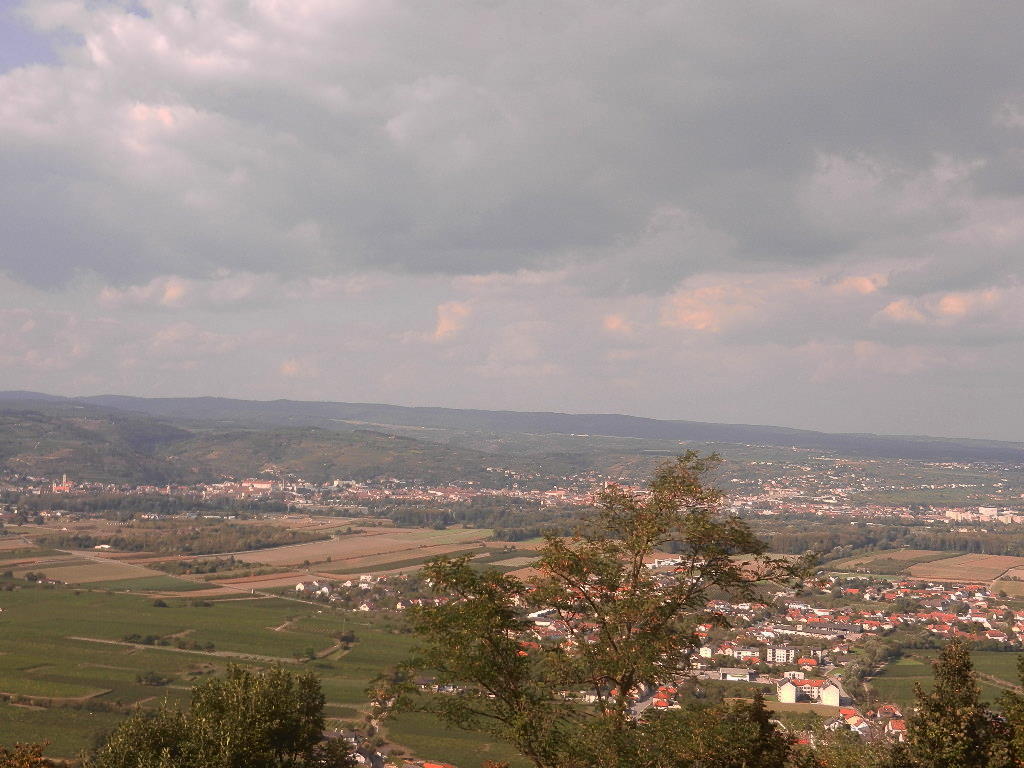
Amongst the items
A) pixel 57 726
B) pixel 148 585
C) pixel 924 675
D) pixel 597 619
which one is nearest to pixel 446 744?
pixel 57 726

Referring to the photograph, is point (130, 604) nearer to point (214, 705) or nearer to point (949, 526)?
point (214, 705)

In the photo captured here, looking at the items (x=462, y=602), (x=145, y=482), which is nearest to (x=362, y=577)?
(x=462, y=602)

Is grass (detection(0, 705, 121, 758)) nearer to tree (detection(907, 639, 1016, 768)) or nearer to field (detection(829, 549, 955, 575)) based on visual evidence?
tree (detection(907, 639, 1016, 768))

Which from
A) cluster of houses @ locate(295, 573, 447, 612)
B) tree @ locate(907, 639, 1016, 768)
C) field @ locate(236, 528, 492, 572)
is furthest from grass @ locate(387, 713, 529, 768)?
field @ locate(236, 528, 492, 572)

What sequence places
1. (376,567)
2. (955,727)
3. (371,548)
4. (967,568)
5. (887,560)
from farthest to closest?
(371,548), (887,560), (967,568), (376,567), (955,727)

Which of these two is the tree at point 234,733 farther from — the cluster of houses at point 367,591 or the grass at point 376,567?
the grass at point 376,567

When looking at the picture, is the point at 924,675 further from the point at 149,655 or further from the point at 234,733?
the point at 149,655
